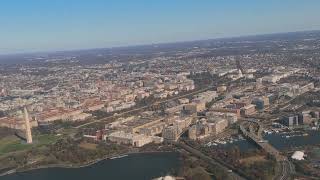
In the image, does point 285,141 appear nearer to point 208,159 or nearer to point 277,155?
point 277,155

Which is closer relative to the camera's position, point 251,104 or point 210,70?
point 251,104

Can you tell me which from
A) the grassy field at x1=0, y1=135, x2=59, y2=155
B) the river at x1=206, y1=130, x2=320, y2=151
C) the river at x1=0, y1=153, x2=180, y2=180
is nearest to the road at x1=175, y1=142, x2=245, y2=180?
the river at x1=0, y1=153, x2=180, y2=180

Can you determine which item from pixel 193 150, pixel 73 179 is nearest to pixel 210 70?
pixel 193 150

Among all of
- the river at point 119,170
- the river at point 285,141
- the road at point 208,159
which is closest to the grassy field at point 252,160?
the road at point 208,159

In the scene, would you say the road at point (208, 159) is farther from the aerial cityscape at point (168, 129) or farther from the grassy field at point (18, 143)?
the grassy field at point (18, 143)

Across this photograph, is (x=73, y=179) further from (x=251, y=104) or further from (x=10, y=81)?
(x=10, y=81)
